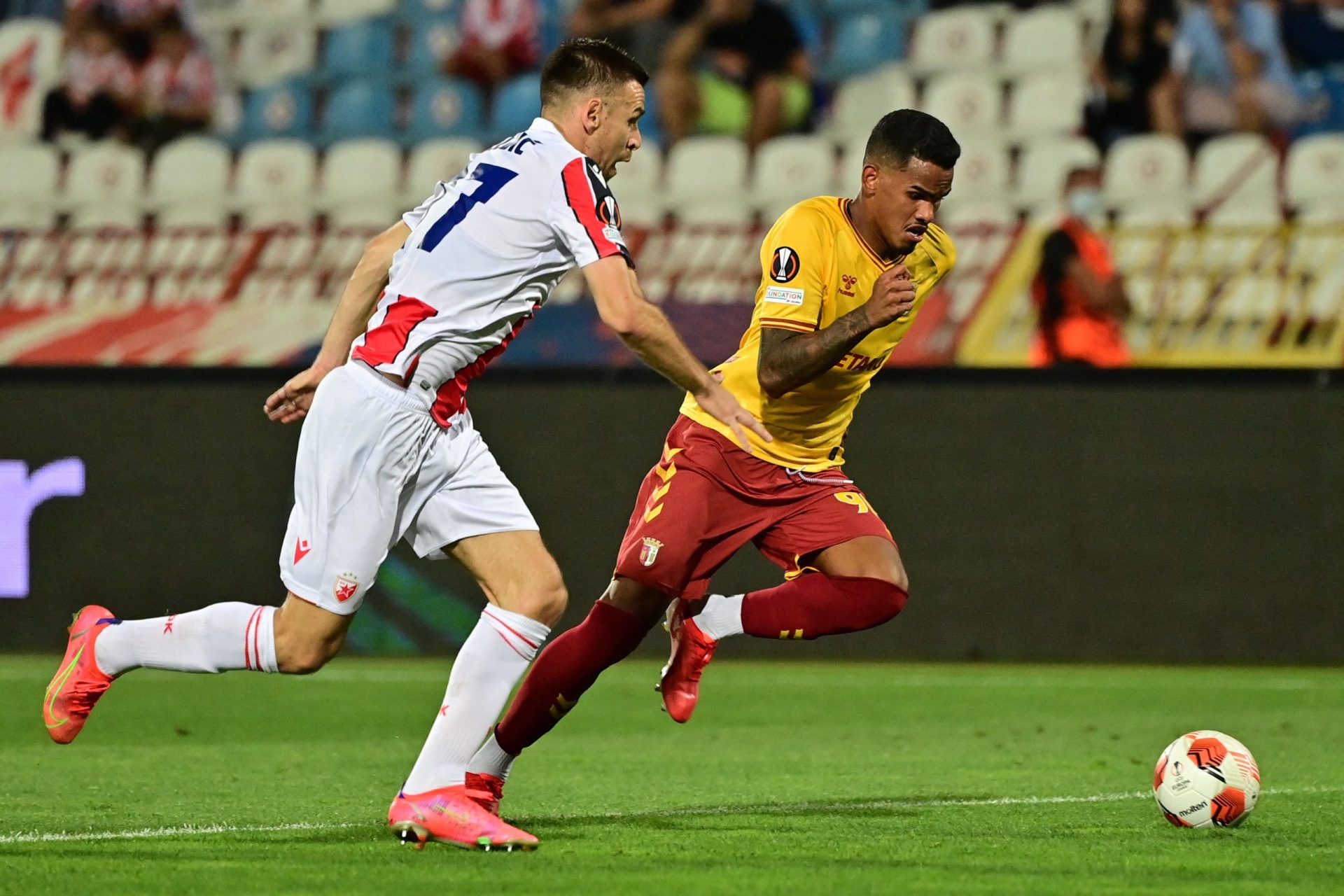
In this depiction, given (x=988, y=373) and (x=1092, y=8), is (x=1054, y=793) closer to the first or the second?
(x=988, y=373)

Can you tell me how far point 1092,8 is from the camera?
1393 centimetres

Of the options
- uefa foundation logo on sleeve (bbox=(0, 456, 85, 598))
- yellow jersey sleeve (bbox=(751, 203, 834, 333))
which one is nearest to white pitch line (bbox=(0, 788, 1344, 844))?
yellow jersey sleeve (bbox=(751, 203, 834, 333))

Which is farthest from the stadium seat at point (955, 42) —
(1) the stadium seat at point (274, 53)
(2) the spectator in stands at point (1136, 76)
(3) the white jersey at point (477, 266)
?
(3) the white jersey at point (477, 266)

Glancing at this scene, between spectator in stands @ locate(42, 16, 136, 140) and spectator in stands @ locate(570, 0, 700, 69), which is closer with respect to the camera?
spectator in stands @ locate(570, 0, 700, 69)

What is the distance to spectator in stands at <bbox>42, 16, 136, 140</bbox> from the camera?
1447cm

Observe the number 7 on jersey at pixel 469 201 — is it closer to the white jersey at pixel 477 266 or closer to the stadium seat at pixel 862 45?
the white jersey at pixel 477 266

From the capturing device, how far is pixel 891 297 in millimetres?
5129

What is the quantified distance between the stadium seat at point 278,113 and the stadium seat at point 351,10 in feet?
2.06

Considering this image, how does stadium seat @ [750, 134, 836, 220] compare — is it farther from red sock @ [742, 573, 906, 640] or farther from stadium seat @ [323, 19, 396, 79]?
red sock @ [742, 573, 906, 640]

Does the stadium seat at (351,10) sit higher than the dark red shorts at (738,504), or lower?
higher

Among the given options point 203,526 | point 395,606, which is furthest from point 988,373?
point 203,526

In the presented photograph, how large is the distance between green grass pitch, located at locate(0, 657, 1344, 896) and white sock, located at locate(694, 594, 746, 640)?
49cm

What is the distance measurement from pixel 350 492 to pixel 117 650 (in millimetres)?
765

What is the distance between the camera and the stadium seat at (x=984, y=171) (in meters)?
13.7
